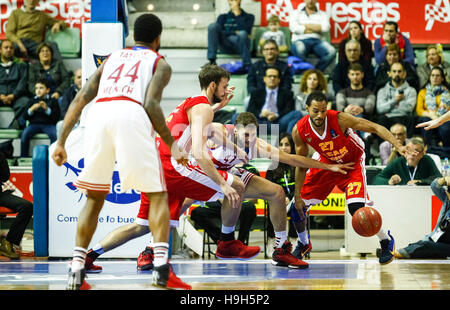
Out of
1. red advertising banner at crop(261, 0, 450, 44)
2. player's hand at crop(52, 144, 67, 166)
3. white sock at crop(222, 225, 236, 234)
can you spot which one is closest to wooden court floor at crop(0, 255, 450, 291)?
white sock at crop(222, 225, 236, 234)

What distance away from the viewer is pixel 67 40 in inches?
501

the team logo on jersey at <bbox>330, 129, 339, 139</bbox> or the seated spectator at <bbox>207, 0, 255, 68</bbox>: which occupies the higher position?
the seated spectator at <bbox>207, 0, 255, 68</bbox>

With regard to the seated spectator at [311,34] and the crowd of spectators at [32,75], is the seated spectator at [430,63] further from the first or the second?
the crowd of spectators at [32,75]

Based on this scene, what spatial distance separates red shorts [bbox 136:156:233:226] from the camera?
20.9ft

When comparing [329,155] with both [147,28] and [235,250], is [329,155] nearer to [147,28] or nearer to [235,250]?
[235,250]

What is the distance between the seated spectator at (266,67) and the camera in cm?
1151

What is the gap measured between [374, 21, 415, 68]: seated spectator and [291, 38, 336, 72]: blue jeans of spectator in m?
0.77

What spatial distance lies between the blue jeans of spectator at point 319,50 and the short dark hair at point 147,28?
7.39 metres

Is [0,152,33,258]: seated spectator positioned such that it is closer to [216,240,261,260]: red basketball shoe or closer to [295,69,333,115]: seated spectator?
[216,240,261,260]: red basketball shoe

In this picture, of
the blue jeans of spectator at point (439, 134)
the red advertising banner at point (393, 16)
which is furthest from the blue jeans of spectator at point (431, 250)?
the red advertising banner at point (393, 16)

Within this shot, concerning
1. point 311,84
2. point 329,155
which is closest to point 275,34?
point 311,84
